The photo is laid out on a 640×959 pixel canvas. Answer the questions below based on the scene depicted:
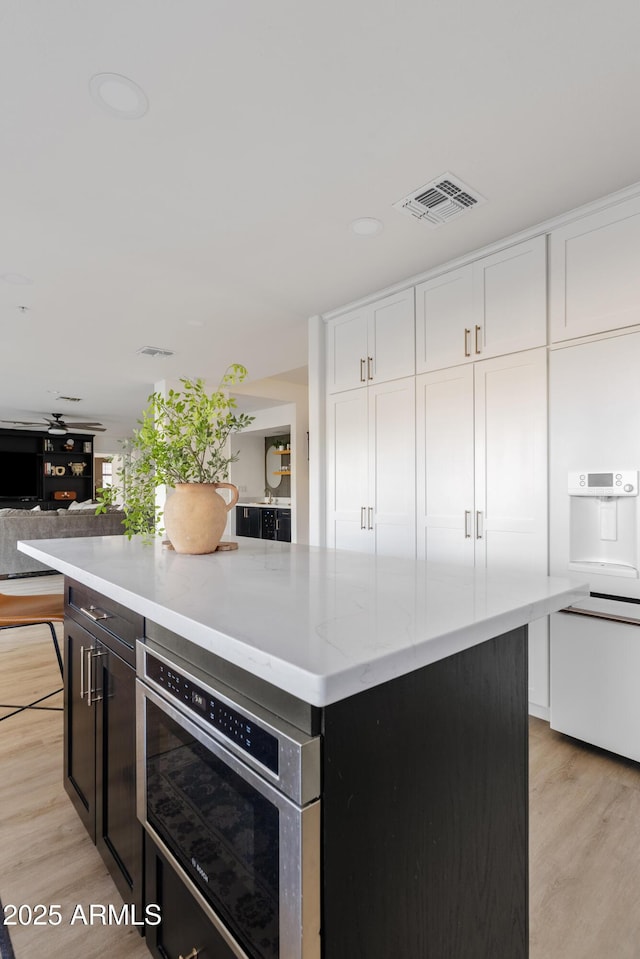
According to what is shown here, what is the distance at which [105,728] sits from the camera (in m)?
1.37

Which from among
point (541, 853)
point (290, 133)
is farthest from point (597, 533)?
point (290, 133)

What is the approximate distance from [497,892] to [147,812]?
76cm

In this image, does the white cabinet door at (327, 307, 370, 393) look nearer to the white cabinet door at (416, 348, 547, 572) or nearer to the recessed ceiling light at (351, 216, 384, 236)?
the white cabinet door at (416, 348, 547, 572)

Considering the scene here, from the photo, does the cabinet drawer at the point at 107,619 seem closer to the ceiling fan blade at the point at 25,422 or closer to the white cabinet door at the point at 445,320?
the white cabinet door at the point at 445,320

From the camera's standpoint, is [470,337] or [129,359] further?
[129,359]

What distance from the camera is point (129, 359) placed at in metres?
4.92

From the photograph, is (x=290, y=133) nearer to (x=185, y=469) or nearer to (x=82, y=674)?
(x=185, y=469)

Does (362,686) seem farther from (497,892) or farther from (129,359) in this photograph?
(129,359)

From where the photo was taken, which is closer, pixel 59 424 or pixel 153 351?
pixel 153 351

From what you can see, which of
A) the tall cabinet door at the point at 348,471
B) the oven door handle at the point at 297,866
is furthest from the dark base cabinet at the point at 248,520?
the oven door handle at the point at 297,866

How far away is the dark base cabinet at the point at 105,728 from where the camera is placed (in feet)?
3.96

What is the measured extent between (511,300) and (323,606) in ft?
7.23

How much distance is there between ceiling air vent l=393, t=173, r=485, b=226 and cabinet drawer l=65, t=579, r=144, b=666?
2048mm

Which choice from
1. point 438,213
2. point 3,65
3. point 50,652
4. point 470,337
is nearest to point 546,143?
point 438,213
